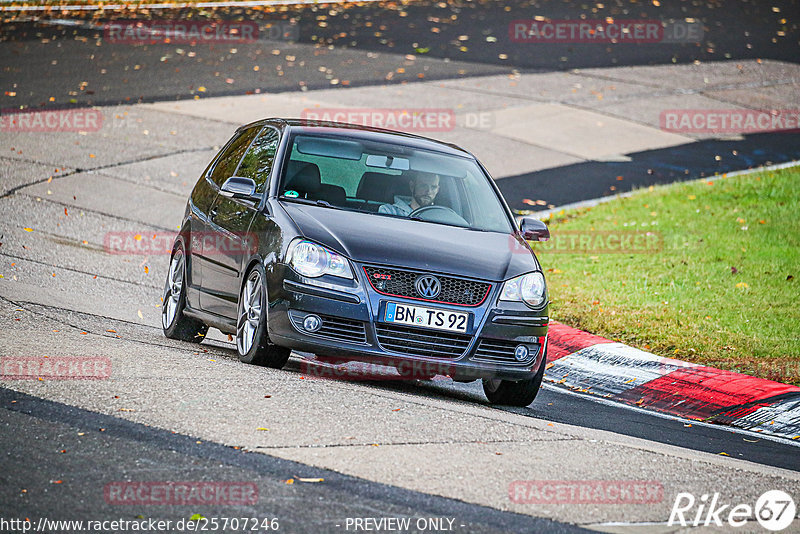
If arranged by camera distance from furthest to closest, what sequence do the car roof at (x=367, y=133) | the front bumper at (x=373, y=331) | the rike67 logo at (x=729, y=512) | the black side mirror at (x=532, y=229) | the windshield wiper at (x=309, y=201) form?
the car roof at (x=367, y=133), the black side mirror at (x=532, y=229), the windshield wiper at (x=309, y=201), the front bumper at (x=373, y=331), the rike67 logo at (x=729, y=512)

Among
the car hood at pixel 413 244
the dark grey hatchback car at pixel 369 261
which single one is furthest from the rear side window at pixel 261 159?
the car hood at pixel 413 244

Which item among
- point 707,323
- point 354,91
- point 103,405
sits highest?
point 103,405

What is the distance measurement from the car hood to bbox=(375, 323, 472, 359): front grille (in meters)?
0.39

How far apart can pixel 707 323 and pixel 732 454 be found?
307 centimetres

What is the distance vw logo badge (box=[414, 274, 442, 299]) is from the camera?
7.36 metres

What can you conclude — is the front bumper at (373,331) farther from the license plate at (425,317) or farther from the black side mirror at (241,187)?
the black side mirror at (241,187)

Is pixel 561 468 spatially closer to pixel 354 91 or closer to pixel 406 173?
pixel 406 173

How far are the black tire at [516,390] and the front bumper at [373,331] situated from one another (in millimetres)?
440

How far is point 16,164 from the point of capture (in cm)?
1533

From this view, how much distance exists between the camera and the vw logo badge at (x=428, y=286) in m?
7.36

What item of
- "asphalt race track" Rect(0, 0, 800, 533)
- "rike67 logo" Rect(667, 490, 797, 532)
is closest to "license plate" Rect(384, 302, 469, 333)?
"asphalt race track" Rect(0, 0, 800, 533)

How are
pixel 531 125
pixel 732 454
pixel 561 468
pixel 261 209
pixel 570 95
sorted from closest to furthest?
pixel 561 468 < pixel 732 454 < pixel 261 209 < pixel 531 125 < pixel 570 95

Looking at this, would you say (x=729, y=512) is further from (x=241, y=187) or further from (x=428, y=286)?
(x=241, y=187)

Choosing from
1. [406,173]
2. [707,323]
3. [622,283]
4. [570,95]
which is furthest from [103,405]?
[570,95]
